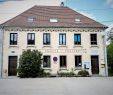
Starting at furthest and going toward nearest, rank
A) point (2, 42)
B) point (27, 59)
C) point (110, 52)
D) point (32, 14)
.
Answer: point (110, 52), point (32, 14), point (2, 42), point (27, 59)

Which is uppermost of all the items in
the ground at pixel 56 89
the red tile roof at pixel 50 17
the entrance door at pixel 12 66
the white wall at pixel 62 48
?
the red tile roof at pixel 50 17

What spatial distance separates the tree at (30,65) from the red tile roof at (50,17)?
468cm

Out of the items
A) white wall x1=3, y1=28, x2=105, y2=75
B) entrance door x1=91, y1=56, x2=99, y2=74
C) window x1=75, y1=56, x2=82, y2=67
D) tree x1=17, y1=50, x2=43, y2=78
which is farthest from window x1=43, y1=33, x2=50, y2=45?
entrance door x1=91, y1=56, x2=99, y2=74

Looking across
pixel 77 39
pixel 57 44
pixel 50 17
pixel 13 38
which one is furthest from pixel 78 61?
pixel 13 38

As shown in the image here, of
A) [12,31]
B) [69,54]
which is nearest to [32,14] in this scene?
[12,31]

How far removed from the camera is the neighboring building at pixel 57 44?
84.6ft

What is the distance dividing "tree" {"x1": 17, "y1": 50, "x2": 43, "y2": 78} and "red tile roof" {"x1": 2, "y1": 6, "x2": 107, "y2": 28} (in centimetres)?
468

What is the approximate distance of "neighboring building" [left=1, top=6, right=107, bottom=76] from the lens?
84.6 feet

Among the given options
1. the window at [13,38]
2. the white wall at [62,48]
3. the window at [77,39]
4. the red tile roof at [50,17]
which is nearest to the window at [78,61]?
the white wall at [62,48]

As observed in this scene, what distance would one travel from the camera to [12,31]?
26.2 m

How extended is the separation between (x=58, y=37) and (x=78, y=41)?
8.41 ft

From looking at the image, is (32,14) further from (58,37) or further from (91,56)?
(91,56)

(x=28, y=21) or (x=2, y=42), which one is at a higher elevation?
(x=28, y=21)

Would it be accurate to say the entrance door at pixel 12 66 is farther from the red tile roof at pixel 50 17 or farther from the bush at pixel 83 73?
the bush at pixel 83 73
